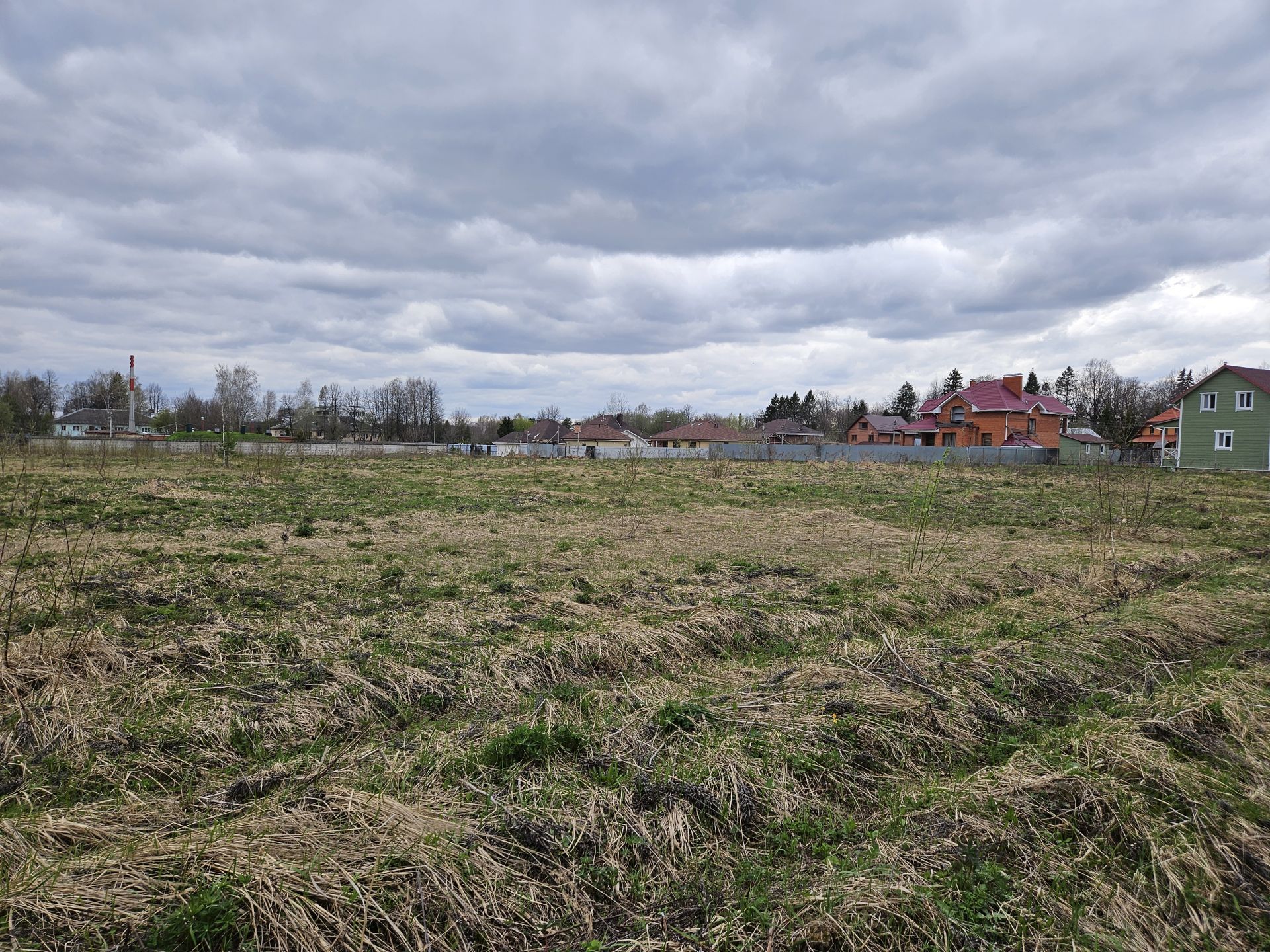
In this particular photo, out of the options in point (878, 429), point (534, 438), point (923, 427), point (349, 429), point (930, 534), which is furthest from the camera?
point (349, 429)

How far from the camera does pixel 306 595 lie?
664 centimetres

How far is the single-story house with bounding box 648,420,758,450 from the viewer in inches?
2970

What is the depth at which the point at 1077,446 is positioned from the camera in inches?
2014

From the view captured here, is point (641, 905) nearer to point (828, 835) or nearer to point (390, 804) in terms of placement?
point (828, 835)

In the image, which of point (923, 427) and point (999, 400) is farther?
point (923, 427)

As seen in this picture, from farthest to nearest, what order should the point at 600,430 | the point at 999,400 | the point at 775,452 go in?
1. the point at 600,430
2. the point at 999,400
3. the point at 775,452

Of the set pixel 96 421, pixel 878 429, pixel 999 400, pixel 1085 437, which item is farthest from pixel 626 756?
pixel 96 421

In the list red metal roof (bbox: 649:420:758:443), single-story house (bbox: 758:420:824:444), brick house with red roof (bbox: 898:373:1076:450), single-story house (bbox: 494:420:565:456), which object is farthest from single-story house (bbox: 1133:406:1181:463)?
single-story house (bbox: 494:420:565:456)

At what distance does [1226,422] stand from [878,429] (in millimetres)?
34014

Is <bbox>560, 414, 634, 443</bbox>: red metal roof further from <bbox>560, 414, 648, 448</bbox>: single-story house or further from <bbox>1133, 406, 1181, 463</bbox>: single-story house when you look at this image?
<bbox>1133, 406, 1181, 463</bbox>: single-story house

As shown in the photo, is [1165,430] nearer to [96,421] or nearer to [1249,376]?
[1249,376]

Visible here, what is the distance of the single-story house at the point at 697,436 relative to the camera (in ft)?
247

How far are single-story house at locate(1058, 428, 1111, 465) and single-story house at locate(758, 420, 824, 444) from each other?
21.9 m

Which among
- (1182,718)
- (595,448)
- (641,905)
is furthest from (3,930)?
(595,448)
